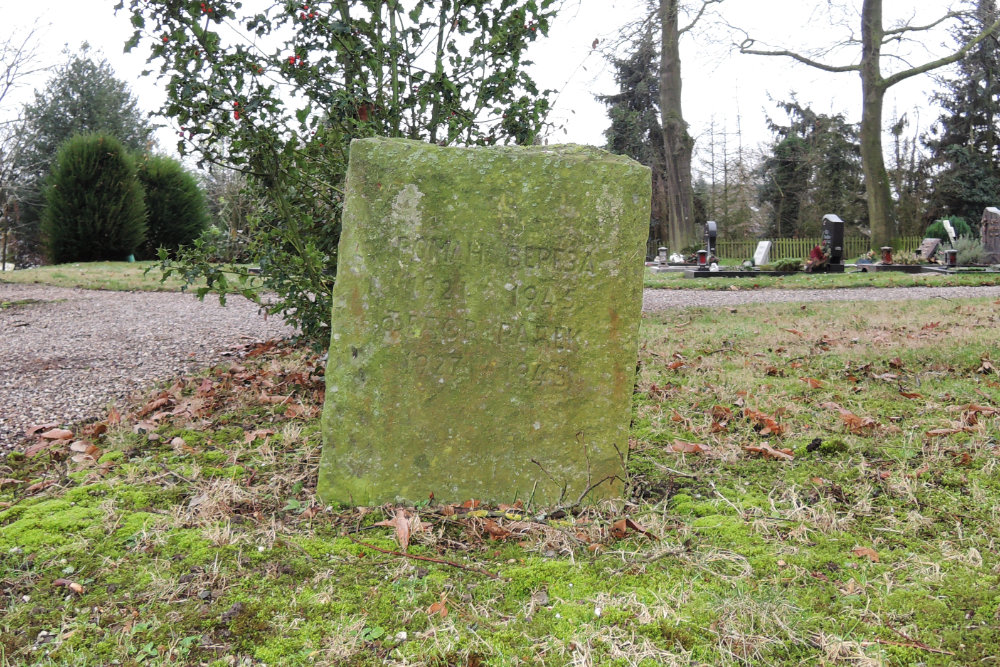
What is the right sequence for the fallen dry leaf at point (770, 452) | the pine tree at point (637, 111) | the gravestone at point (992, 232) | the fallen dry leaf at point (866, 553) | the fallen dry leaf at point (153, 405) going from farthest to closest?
the pine tree at point (637, 111) < the gravestone at point (992, 232) < the fallen dry leaf at point (153, 405) < the fallen dry leaf at point (770, 452) < the fallen dry leaf at point (866, 553)

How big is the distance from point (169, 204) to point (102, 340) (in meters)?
18.8

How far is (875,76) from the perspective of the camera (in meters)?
22.1

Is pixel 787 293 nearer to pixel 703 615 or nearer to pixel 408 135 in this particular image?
pixel 408 135

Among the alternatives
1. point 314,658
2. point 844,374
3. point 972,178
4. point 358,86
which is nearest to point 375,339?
point 314,658

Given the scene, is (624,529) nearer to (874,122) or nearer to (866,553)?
(866,553)

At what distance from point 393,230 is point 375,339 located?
1.66 ft

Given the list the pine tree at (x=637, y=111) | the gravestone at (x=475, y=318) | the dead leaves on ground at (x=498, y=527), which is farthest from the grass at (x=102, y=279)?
the pine tree at (x=637, y=111)

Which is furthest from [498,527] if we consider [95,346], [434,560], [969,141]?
[969,141]

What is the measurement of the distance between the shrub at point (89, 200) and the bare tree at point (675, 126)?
17.8 metres

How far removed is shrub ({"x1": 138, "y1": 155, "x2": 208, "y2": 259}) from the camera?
22.9m

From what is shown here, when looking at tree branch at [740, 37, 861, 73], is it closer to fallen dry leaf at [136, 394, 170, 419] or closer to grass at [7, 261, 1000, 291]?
grass at [7, 261, 1000, 291]

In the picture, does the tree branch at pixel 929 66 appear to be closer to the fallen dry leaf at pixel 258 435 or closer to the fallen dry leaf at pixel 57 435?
the fallen dry leaf at pixel 258 435

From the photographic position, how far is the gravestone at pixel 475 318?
2.98 metres

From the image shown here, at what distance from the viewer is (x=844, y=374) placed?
509 cm
